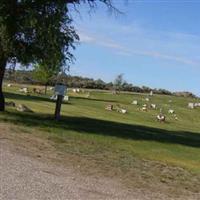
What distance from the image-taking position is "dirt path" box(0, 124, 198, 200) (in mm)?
10898

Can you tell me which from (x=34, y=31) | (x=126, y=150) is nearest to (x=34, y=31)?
(x=34, y=31)

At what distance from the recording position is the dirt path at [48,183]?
35.8 feet

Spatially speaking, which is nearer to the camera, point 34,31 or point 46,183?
point 46,183

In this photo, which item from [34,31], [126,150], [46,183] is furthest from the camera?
[34,31]

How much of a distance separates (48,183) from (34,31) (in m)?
15.9

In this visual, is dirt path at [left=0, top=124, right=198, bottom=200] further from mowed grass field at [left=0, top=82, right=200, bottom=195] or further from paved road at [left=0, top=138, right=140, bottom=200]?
mowed grass field at [left=0, top=82, right=200, bottom=195]

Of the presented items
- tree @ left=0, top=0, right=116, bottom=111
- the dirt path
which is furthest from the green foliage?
the dirt path

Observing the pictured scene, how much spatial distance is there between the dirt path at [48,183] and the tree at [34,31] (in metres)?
11.2

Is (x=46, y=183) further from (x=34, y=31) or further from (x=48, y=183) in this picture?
(x=34, y=31)

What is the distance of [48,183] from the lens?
11977mm

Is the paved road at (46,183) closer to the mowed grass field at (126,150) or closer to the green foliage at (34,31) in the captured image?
the mowed grass field at (126,150)

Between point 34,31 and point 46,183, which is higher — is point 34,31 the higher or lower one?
the higher one

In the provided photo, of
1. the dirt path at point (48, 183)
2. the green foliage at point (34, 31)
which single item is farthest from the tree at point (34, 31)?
the dirt path at point (48, 183)

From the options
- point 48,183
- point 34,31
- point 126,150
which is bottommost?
point 48,183
